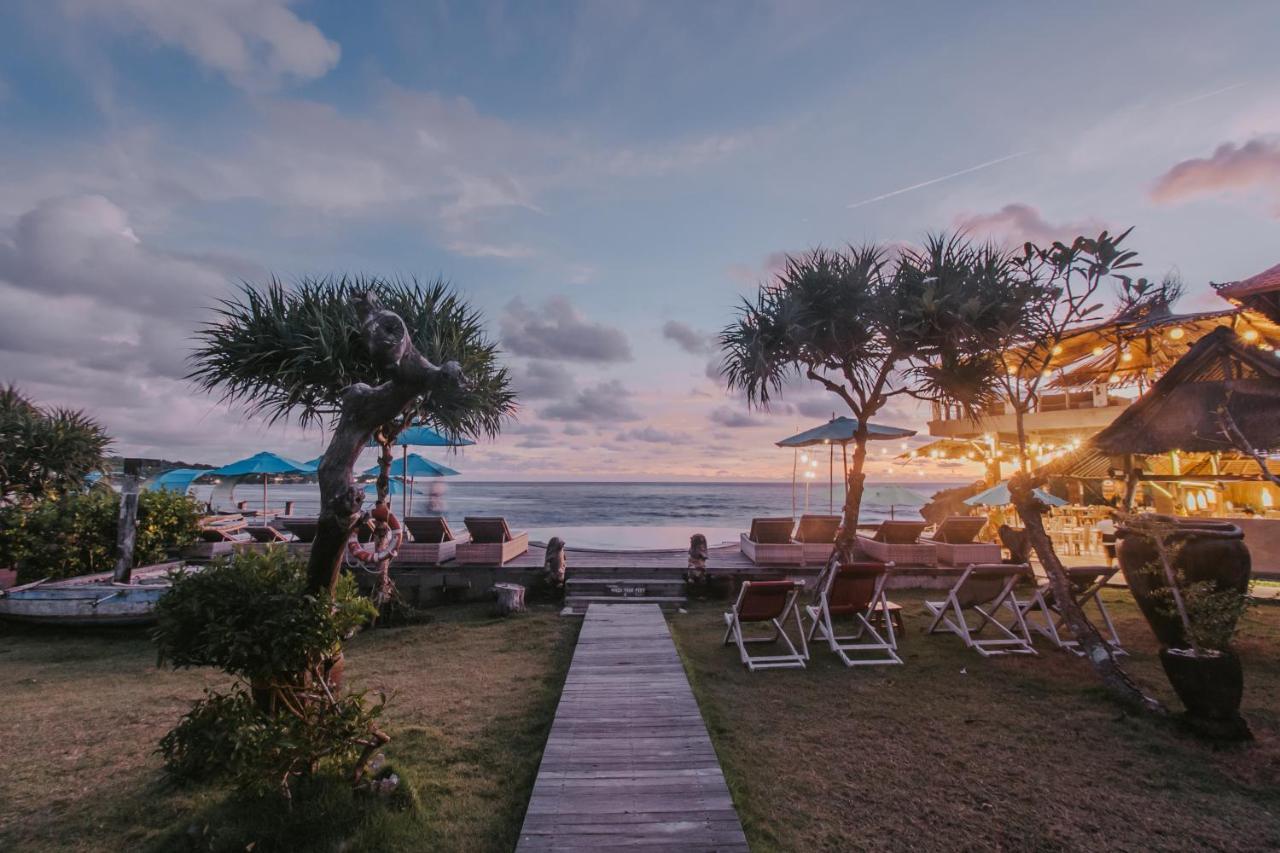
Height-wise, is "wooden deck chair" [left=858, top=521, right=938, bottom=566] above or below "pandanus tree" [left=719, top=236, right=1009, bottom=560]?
below

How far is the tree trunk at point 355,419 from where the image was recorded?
10.1 ft

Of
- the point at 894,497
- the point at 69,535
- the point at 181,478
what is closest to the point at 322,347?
the point at 69,535

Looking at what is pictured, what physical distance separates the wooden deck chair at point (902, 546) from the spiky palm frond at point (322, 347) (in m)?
7.82

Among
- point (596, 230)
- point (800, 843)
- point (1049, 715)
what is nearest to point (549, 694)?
point (800, 843)

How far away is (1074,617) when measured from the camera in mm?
5398

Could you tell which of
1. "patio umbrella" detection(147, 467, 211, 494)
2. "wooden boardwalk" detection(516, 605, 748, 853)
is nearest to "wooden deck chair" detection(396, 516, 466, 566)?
"wooden boardwalk" detection(516, 605, 748, 853)

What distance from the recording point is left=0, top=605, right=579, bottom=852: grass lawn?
120 inches

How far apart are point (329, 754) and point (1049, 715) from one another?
557cm

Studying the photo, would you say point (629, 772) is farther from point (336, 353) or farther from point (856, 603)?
point (336, 353)

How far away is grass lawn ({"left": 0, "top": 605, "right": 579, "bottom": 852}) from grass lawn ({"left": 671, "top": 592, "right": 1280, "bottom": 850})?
63.8 inches

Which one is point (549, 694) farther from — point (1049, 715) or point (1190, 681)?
point (1190, 681)

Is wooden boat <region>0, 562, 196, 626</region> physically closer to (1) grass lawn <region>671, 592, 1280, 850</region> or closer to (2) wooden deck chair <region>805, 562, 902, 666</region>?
(1) grass lawn <region>671, 592, 1280, 850</region>

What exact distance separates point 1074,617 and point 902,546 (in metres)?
4.91

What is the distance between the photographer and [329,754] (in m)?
3.21
